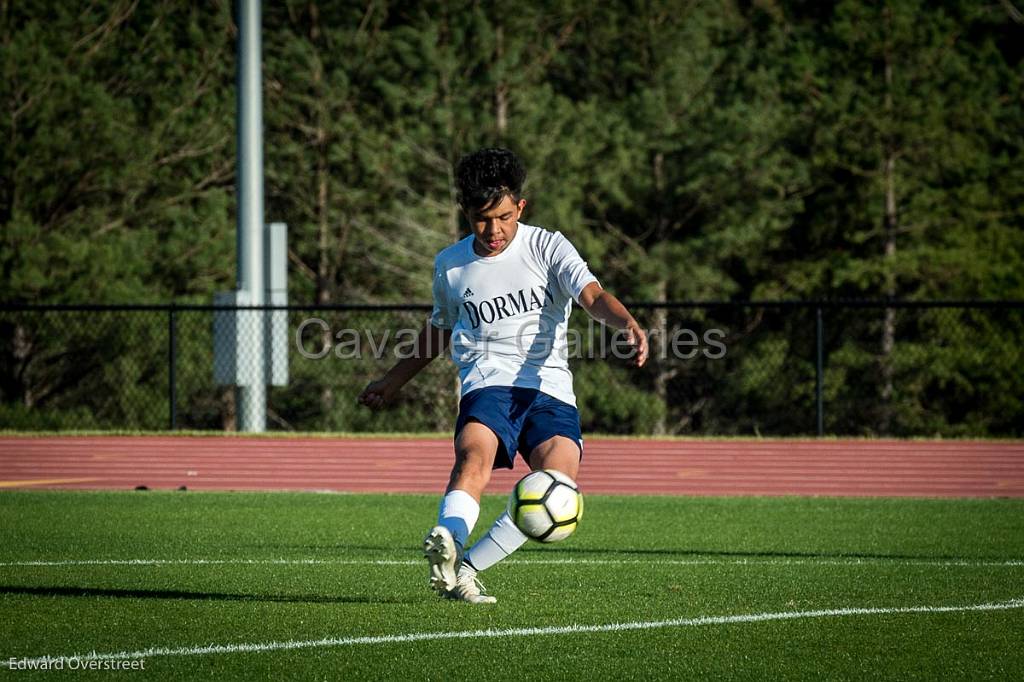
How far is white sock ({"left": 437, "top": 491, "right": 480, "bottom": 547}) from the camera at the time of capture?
243 inches

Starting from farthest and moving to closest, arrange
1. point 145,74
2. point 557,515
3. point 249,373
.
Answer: point 145,74 < point 249,373 < point 557,515

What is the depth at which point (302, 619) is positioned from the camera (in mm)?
6359

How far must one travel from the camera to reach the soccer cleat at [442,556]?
237 inches

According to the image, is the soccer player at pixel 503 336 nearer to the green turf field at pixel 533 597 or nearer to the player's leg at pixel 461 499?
the player's leg at pixel 461 499

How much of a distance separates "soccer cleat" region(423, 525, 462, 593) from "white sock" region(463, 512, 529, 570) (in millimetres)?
280

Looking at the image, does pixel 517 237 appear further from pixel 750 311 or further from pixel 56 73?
pixel 750 311

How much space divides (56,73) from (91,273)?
4118mm

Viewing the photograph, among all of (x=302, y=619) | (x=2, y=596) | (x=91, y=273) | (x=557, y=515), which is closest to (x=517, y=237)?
(x=557, y=515)

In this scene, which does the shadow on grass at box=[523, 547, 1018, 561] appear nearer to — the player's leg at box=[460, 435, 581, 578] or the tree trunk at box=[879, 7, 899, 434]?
the player's leg at box=[460, 435, 581, 578]

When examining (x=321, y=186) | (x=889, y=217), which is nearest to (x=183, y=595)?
(x=321, y=186)

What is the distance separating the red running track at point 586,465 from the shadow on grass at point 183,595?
6.66 metres

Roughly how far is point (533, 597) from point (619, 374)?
27638 mm

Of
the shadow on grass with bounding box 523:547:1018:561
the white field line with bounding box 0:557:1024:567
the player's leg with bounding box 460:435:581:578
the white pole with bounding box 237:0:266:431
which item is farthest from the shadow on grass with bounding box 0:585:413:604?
the white pole with bounding box 237:0:266:431

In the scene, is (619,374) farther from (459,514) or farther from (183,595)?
(459,514)
